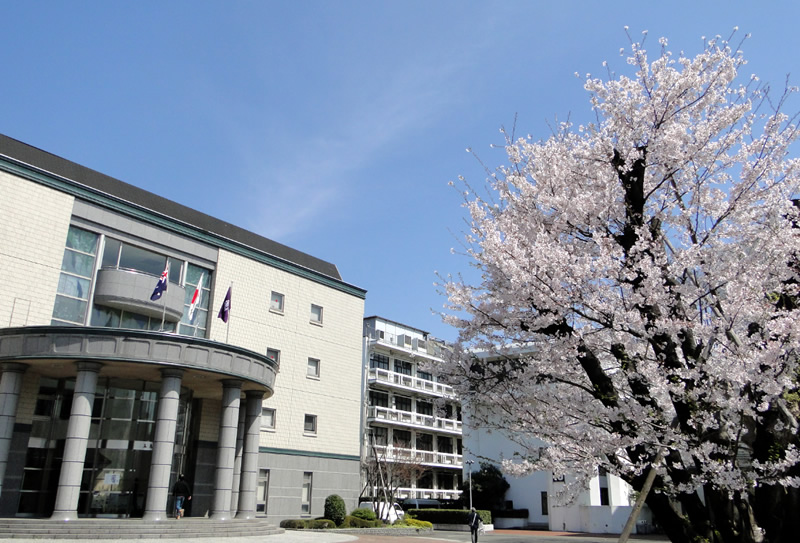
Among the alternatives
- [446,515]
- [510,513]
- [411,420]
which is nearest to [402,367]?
[411,420]

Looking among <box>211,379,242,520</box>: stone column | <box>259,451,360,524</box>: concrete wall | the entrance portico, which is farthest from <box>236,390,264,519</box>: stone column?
<box>259,451,360,524</box>: concrete wall

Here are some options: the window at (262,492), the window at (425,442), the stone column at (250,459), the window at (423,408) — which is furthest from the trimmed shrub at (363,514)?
the window at (423,408)

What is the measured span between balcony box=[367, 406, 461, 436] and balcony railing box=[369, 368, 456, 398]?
6.73 ft

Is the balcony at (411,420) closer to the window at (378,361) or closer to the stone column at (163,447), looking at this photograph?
the window at (378,361)

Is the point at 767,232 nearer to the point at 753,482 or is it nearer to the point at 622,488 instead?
the point at 753,482

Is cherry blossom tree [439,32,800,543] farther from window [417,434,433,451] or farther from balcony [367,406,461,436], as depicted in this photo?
window [417,434,433,451]

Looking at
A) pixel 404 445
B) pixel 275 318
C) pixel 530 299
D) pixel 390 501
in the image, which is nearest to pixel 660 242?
pixel 530 299

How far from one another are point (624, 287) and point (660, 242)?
0.77 meters

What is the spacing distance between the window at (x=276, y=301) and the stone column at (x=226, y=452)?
716 centimetres

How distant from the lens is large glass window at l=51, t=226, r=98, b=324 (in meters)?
21.0

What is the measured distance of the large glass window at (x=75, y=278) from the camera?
2102 centimetres

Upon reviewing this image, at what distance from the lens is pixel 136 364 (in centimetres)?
1920

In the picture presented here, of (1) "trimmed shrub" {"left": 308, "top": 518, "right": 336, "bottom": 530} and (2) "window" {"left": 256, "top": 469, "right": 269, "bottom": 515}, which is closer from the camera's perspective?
(1) "trimmed shrub" {"left": 308, "top": 518, "right": 336, "bottom": 530}

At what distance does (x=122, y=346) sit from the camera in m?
18.9
